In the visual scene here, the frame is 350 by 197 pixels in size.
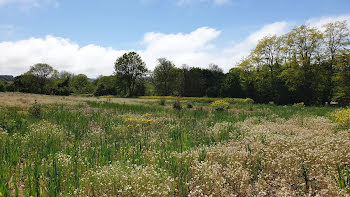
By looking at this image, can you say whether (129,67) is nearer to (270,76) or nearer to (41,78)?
(41,78)

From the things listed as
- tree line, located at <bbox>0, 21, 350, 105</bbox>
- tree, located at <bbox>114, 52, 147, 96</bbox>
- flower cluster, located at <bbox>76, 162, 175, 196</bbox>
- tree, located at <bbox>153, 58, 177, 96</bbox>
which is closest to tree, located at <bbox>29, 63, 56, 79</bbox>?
tree line, located at <bbox>0, 21, 350, 105</bbox>

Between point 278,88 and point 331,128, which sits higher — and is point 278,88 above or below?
above

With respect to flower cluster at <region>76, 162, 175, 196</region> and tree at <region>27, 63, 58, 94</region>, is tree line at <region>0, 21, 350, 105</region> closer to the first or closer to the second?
tree at <region>27, 63, 58, 94</region>

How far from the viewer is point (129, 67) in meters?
Result: 57.0

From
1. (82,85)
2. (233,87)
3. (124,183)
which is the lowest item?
(124,183)

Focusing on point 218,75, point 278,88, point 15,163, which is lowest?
point 15,163

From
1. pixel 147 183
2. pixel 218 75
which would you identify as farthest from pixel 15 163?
pixel 218 75

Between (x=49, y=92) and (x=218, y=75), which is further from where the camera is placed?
(x=218, y=75)

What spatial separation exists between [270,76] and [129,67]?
1460 inches

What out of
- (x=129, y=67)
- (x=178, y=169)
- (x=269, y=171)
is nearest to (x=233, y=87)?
(x=129, y=67)

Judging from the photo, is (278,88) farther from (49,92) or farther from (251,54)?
(49,92)

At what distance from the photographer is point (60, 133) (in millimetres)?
7254

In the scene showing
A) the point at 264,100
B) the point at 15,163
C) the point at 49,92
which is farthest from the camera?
the point at 49,92

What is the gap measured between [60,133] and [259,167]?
22.1ft
